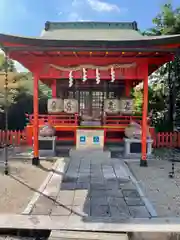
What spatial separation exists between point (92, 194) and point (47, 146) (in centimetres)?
404

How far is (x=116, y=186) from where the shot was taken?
201 inches

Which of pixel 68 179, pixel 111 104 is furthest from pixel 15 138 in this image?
pixel 68 179

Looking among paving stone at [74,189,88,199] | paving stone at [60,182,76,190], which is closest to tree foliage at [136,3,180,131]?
paving stone at [60,182,76,190]

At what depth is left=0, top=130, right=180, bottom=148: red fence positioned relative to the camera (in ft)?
32.6

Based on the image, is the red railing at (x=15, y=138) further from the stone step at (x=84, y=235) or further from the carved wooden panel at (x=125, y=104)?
the stone step at (x=84, y=235)

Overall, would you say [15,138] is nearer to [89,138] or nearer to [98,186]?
[89,138]

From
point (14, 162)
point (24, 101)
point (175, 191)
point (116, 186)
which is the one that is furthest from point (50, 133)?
point (24, 101)

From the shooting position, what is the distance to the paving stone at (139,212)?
3754mm

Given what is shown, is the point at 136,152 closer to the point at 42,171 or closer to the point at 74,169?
the point at 74,169

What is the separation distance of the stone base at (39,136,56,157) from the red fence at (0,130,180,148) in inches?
78.1

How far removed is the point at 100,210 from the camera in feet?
13.0

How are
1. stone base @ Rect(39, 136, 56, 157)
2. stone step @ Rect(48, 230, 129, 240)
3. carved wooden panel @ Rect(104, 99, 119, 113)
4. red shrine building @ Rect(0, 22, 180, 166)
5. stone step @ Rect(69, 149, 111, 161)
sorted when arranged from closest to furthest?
1. stone step @ Rect(48, 230, 129, 240)
2. red shrine building @ Rect(0, 22, 180, 166)
3. stone step @ Rect(69, 149, 111, 161)
4. stone base @ Rect(39, 136, 56, 157)
5. carved wooden panel @ Rect(104, 99, 119, 113)

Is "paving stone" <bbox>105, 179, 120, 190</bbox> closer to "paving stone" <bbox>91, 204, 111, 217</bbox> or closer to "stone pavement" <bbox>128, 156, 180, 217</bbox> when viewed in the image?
"stone pavement" <bbox>128, 156, 180, 217</bbox>

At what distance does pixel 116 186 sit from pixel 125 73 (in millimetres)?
3877
